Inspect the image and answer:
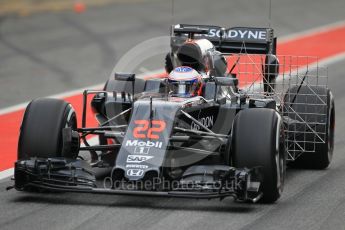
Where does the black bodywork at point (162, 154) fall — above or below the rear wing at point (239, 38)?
below

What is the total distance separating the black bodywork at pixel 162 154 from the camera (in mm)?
10805

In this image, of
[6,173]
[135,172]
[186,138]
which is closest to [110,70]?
[6,173]

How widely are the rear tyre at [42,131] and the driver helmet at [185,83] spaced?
1.49 m

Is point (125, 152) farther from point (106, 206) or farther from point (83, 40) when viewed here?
point (83, 40)

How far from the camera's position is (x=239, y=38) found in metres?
14.8

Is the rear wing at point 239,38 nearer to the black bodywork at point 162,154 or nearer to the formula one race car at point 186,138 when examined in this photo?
the formula one race car at point 186,138

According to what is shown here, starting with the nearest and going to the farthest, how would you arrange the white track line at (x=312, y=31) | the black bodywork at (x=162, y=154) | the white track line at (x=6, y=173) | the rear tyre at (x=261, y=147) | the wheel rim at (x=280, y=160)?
the black bodywork at (x=162, y=154)
the rear tyre at (x=261, y=147)
the wheel rim at (x=280, y=160)
the white track line at (x=6, y=173)
the white track line at (x=312, y=31)

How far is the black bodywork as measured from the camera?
10805 mm

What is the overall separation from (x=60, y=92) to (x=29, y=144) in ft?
28.5

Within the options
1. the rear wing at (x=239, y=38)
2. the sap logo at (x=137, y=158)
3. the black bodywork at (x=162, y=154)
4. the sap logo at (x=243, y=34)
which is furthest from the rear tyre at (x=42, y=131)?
the sap logo at (x=243, y=34)

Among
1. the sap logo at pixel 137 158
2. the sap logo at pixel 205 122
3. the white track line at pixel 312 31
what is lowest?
the sap logo at pixel 137 158

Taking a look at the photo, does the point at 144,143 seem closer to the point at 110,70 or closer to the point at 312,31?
the point at 110,70

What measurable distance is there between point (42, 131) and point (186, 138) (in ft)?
5.56

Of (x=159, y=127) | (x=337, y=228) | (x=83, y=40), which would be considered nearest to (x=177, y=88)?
(x=159, y=127)
